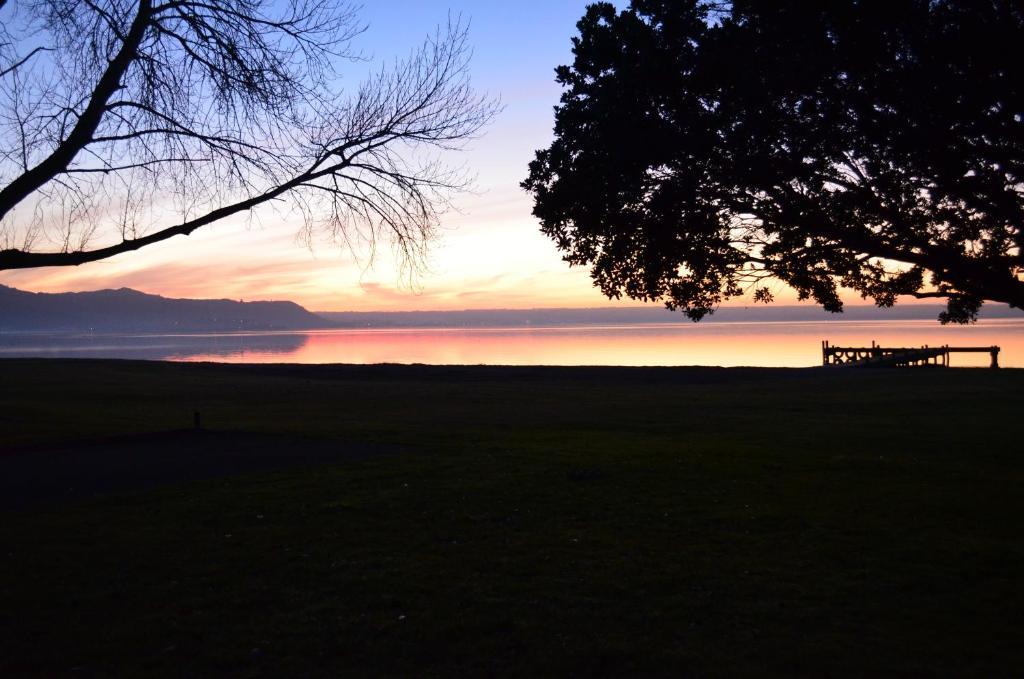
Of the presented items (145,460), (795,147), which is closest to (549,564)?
(795,147)

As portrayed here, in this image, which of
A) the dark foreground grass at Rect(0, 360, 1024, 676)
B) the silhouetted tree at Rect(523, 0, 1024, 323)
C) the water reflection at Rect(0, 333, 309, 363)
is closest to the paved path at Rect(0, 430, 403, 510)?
the dark foreground grass at Rect(0, 360, 1024, 676)

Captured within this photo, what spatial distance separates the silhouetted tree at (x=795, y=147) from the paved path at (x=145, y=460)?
599cm

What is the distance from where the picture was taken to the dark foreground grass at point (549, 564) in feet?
19.6

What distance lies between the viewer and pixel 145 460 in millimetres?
14789

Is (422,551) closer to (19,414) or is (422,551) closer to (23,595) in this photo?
(23,595)

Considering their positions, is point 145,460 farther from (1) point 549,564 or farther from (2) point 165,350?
(2) point 165,350

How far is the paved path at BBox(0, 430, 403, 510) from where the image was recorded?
1218cm

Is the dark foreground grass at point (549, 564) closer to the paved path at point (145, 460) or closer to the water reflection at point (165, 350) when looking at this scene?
the paved path at point (145, 460)

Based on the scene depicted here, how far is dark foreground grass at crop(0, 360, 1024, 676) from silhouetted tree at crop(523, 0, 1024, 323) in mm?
3191

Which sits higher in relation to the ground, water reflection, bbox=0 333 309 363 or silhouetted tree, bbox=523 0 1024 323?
silhouetted tree, bbox=523 0 1024 323

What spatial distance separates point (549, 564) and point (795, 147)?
22.9 ft

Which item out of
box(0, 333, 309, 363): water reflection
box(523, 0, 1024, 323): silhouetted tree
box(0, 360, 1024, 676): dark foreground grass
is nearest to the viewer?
box(0, 360, 1024, 676): dark foreground grass

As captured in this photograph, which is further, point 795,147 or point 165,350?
point 165,350

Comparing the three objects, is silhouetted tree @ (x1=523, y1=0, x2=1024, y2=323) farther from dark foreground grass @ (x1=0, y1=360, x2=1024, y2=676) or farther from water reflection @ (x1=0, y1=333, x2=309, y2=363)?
water reflection @ (x1=0, y1=333, x2=309, y2=363)
